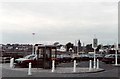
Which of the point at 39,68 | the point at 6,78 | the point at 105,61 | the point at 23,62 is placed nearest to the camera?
the point at 6,78

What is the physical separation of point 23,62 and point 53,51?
22.9 ft

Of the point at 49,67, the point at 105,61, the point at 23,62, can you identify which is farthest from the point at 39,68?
the point at 105,61

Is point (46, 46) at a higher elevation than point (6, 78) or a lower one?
higher

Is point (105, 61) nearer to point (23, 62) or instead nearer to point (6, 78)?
point (23, 62)

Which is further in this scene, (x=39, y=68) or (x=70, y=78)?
(x=39, y=68)

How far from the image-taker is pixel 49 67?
2970 cm

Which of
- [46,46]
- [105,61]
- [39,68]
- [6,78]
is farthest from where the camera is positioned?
[105,61]

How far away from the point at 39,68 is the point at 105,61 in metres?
20.1

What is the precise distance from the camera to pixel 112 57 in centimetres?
4888

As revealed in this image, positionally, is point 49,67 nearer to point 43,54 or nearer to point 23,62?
point 43,54

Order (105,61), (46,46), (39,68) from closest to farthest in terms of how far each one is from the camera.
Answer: (46,46)
(39,68)
(105,61)

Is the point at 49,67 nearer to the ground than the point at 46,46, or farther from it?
nearer to the ground

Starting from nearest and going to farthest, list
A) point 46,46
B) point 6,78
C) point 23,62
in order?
1. point 6,78
2. point 46,46
3. point 23,62

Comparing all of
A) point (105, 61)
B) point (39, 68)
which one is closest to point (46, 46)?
point (39, 68)
